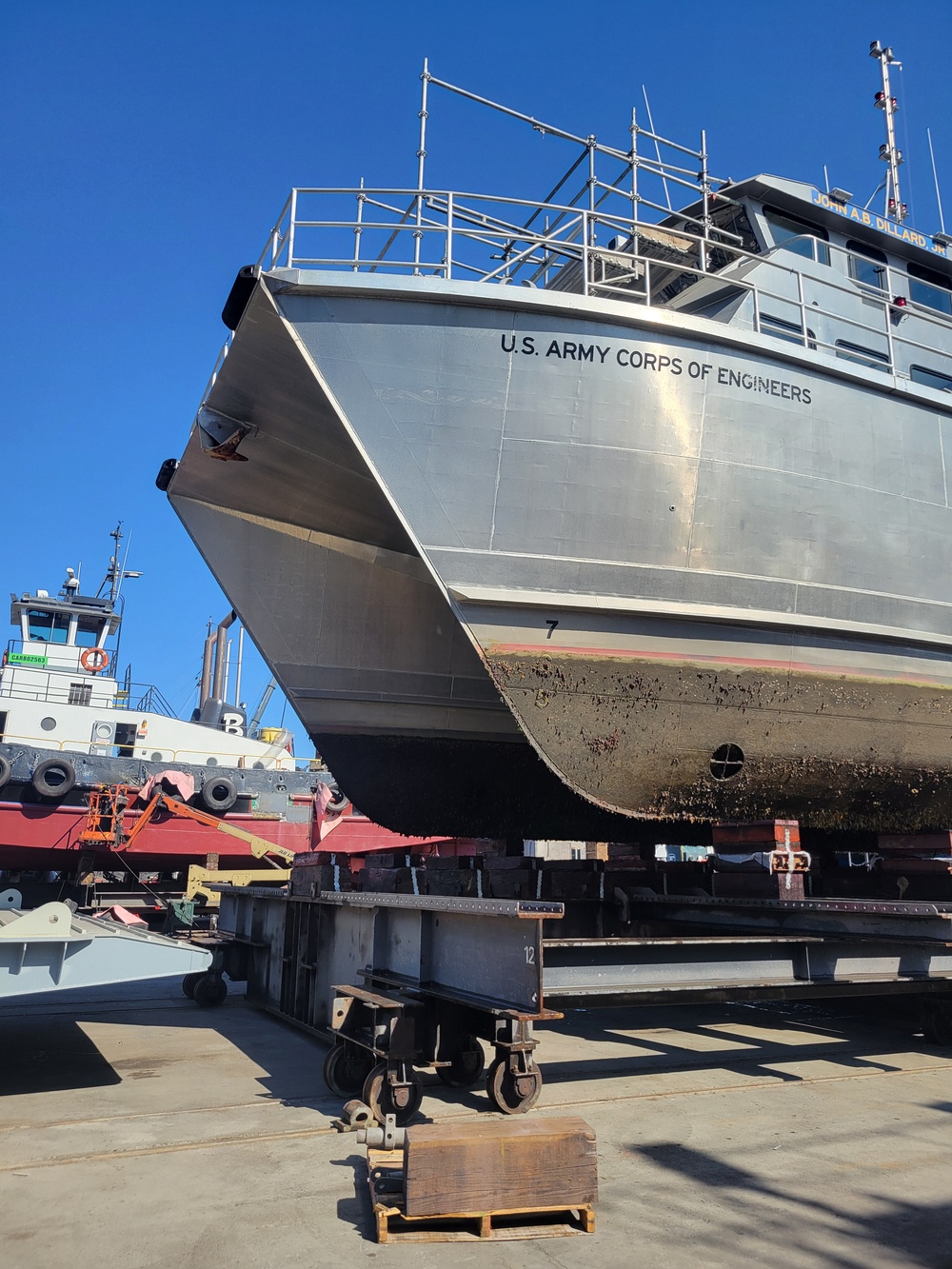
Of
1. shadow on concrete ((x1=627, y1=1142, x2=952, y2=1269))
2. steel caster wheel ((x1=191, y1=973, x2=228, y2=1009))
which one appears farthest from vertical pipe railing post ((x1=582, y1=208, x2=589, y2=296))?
steel caster wheel ((x1=191, y1=973, x2=228, y2=1009))

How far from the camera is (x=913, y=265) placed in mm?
9844

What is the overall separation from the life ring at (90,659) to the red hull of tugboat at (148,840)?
17.1ft

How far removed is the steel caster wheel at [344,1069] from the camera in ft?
16.3

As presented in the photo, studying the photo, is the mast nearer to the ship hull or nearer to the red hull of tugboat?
the ship hull

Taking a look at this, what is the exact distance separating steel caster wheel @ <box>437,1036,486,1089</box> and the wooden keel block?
1797mm

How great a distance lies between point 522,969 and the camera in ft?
13.4

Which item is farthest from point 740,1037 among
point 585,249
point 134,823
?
point 134,823

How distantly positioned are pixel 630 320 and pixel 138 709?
13540mm

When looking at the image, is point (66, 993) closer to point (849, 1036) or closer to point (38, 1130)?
point (38, 1130)

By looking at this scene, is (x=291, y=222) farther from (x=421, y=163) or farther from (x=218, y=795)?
(x=218, y=795)

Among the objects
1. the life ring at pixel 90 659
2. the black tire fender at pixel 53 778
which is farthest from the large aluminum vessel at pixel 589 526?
the life ring at pixel 90 659

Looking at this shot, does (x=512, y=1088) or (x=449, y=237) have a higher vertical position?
(x=449, y=237)

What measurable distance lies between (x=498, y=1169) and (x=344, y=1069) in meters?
2.04

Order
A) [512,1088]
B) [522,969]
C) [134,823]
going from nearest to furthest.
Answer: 1. [522,969]
2. [512,1088]
3. [134,823]
